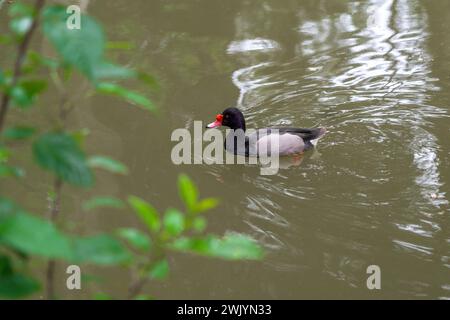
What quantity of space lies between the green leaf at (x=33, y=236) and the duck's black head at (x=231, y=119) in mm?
6359

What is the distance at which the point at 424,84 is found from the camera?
8742 millimetres

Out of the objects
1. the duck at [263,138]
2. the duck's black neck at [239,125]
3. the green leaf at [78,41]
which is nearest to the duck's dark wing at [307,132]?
the duck at [263,138]

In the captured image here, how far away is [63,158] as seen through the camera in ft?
6.13

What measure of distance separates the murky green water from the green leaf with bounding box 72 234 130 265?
3.63 metres

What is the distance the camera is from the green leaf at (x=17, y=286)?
6.00 feet

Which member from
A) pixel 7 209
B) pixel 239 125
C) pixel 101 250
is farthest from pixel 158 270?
pixel 239 125

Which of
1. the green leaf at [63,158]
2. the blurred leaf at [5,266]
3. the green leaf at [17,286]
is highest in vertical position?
the green leaf at [63,158]

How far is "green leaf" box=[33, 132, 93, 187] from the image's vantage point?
1.84m

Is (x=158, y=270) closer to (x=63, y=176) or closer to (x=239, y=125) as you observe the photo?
(x=63, y=176)

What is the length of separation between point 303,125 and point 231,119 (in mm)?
942

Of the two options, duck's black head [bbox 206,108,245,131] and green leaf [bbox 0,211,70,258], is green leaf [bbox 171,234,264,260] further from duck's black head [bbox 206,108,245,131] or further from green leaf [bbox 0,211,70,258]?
duck's black head [bbox 206,108,245,131]

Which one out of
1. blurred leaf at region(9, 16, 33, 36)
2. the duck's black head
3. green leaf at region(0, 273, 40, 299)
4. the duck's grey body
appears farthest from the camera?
the duck's black head

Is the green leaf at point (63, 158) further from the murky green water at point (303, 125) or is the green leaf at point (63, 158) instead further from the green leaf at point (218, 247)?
the murky green water at point (303, 125)

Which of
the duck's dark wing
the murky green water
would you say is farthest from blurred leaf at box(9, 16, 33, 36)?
the duck's dark wing
